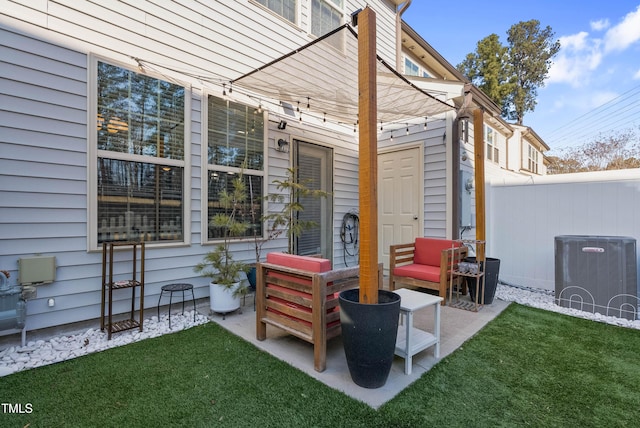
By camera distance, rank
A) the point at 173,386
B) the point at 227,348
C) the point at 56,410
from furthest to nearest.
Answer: the point at 227,348 < the point at 173,386 < the point at 56,410

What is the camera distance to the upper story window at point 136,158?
10.3ft

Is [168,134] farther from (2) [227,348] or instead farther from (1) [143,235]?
(2) [227,348]

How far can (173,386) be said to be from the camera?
218cm

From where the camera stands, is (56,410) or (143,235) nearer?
(56,410)

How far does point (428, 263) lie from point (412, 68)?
542cm

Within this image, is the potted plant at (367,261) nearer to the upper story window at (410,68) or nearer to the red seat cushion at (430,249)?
the red seat cushion at (430,249)

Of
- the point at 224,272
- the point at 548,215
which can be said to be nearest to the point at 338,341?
the point at 224,272

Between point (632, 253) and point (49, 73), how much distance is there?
654 centimetres

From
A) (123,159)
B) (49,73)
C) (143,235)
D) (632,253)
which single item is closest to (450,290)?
(632,253)

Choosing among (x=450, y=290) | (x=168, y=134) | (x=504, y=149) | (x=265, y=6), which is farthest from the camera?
(x=504, y=149)

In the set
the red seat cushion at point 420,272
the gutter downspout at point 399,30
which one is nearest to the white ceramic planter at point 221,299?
the red seat cushion at point 420,272

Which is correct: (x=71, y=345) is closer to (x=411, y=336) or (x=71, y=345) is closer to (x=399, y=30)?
(x=411, y=336)

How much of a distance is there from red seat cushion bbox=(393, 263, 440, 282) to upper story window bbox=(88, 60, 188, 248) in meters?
3.08

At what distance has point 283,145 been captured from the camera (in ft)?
15.9
